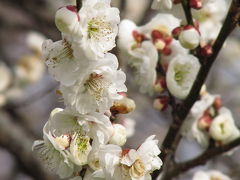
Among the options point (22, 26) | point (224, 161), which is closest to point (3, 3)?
point (22, 26)

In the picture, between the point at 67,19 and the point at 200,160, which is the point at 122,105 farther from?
the point at 200,160

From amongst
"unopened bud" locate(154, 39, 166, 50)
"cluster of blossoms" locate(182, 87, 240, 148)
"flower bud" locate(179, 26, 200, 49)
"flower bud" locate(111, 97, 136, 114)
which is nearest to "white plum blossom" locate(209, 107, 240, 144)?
"cluster of blossoms" locate(182, 87, 240, 148)

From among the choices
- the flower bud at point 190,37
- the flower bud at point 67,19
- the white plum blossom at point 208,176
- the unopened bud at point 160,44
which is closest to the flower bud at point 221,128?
the white plum blossom at point 208,176

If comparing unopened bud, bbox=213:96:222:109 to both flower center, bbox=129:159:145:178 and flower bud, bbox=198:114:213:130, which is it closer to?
flower bud, bbox=198:114:213:130

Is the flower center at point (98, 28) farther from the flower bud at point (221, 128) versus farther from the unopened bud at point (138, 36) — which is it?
the flower bud at point (221, 128)

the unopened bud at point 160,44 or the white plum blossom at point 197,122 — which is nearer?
the unopened bud at point 160,44

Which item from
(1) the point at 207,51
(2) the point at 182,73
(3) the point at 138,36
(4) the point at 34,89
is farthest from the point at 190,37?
(4) the point at 34,89
